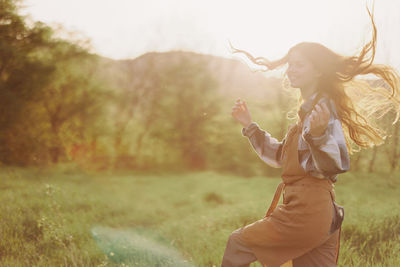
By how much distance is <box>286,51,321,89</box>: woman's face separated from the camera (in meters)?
2.64

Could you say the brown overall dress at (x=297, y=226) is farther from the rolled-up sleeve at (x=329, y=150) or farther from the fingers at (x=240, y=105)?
the fingers at (x=240, y=105)

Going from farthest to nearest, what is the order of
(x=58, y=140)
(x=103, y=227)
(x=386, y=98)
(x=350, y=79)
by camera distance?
(x=58, y=140), (x=103, y=227), (x=386, y=98), (x=350, y=79)

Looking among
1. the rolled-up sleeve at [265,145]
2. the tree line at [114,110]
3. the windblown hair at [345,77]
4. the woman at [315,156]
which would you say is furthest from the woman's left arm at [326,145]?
the tree line at [114,110]

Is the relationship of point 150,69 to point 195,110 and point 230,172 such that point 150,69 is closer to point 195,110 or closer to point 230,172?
point 195,110

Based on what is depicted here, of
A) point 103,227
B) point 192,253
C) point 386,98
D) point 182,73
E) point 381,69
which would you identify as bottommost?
point 103,227

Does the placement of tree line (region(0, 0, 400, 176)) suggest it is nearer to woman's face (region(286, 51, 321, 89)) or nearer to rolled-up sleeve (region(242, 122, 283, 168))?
rolled-up sleeve (region(242, 122, 283, 168))

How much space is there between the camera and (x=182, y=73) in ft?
112

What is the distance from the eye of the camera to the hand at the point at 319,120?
2150mm

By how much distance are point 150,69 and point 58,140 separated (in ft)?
37.8

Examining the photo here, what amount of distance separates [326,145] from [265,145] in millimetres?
950

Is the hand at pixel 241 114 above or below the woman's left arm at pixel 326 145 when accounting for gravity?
above

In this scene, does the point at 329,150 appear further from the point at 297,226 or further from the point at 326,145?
the point at 297,226

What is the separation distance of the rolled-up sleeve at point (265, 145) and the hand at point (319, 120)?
837 millimetres

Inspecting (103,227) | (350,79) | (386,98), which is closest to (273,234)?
(350,79)
